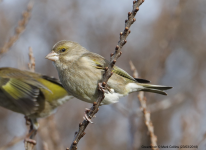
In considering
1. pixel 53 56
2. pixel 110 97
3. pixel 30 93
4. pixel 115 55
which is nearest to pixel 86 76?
pixel 110 97

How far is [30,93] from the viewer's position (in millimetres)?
5438

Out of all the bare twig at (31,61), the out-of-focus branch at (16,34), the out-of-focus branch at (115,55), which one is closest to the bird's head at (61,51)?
the bare twig at (31,61)

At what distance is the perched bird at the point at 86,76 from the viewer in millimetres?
4105

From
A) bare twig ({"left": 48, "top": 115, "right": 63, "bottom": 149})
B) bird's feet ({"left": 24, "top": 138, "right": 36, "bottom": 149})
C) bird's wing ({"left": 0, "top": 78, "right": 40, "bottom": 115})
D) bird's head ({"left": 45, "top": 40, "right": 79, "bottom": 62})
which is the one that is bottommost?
bird's feet ({"left": 24, "top": 138, "right": 36, "bottom": 149})

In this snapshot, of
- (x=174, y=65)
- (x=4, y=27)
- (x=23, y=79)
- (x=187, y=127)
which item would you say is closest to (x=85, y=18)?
(x=4, y=27)

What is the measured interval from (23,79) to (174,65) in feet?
19.7

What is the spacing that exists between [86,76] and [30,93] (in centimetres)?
180

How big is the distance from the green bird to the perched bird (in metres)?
1.06

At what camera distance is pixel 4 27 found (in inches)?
358

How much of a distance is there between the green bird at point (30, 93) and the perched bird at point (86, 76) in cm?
106

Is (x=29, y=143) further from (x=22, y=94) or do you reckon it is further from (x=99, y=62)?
(x=99, y=62)

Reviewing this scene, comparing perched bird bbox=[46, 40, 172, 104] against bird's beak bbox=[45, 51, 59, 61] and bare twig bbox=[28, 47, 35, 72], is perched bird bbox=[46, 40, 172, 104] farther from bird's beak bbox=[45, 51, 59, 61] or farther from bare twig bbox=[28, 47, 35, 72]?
bare twig bbox=[28, 47, 35, 72]

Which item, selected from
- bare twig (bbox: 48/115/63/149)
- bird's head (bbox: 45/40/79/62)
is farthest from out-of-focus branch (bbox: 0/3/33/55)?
bare twig (bbox: 48/115/63/149)

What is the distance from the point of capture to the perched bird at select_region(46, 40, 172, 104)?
4.11m
